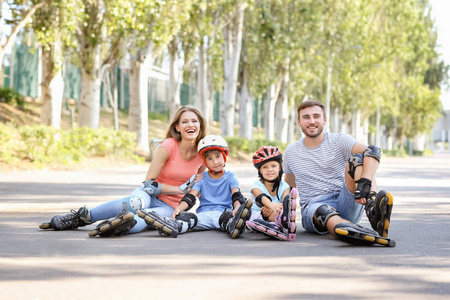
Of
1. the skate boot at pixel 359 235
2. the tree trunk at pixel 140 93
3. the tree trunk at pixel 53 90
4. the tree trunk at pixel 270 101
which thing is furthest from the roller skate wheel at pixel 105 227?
the tree trunk at pixel 270 101

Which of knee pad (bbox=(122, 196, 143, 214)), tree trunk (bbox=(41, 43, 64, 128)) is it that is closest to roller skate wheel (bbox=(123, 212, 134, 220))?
knee pad (bbox=(122, 196, 143, 214))

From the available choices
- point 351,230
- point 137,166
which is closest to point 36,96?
point 137,166

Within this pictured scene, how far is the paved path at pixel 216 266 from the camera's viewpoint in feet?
13.5

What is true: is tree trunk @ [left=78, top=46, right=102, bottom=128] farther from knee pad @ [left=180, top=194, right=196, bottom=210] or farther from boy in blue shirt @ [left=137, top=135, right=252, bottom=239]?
knee pad @ [left=180, top=194, right=196, bottom=210]

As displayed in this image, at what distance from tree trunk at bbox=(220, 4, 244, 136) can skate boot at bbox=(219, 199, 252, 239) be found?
22.9 m

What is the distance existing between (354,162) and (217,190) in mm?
1621

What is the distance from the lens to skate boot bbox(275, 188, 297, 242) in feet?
20.2

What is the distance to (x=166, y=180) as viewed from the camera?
24.3 feet

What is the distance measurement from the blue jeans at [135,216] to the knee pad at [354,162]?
200cm

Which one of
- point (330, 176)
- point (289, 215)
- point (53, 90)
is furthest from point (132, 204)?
point (53, 90)

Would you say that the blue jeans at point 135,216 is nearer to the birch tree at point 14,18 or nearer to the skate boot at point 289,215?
the skate boot at point 289,215

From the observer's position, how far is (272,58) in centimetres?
3334

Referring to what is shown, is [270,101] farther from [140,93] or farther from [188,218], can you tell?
[188,218]

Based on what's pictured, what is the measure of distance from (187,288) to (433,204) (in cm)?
818
